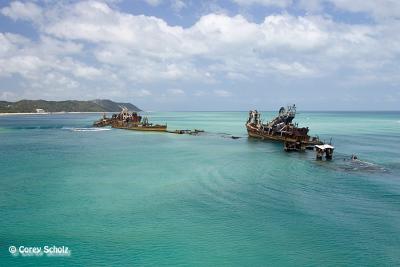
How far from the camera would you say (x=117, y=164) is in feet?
176

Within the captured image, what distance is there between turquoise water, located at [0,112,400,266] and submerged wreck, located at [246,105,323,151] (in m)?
15.0

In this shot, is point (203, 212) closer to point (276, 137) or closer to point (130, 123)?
point (276, 137)

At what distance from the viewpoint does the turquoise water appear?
23.0 metres

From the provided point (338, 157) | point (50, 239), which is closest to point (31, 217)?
point (50, 239)

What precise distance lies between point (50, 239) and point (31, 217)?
513 cm

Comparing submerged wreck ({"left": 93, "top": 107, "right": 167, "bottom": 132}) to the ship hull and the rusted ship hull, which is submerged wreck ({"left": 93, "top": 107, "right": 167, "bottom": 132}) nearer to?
the rusted ship hull

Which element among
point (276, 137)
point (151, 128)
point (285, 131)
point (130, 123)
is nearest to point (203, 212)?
point (285, 131)

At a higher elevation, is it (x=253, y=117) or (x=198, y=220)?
(x=253, y=117)

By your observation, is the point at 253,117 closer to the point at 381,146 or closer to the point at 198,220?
the point at 381,146

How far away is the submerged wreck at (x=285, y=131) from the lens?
70625 millimetres

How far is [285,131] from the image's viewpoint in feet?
262

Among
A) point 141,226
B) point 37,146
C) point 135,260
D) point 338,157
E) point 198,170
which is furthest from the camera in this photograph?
point 37,146

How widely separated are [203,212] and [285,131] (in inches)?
2079

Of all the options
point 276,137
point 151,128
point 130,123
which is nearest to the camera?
point 276,137
